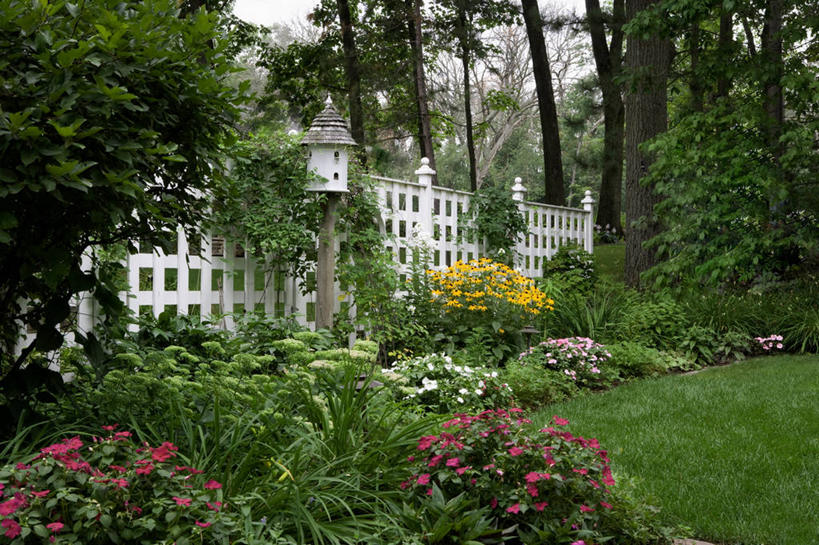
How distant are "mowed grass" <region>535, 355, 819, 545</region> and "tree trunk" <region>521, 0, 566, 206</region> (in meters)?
7.49

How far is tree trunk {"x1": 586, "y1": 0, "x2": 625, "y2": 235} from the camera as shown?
1157 centimetres

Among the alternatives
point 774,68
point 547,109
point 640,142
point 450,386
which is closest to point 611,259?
point 547,109

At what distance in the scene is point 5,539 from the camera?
190cm

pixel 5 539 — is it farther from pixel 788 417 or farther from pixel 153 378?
pixel 788 417

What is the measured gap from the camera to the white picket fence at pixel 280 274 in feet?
15.7

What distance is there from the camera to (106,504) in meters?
1.99

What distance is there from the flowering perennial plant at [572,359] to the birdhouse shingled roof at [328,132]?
223 centimetres

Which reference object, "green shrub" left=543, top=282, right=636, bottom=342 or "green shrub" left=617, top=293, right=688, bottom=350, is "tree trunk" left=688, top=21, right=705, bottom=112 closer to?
"green shrub" left=617, top=293, right=688, bottom=350

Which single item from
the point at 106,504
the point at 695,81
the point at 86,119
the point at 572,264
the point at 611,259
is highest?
the point at 695,81

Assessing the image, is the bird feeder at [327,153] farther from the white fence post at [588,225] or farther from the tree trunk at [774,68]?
the white fence post at [588,225]

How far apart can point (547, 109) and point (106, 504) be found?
1229cm

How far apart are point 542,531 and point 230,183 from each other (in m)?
1.99

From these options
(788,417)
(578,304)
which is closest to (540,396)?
(788,417)

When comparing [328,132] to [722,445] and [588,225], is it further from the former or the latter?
[588,225]
